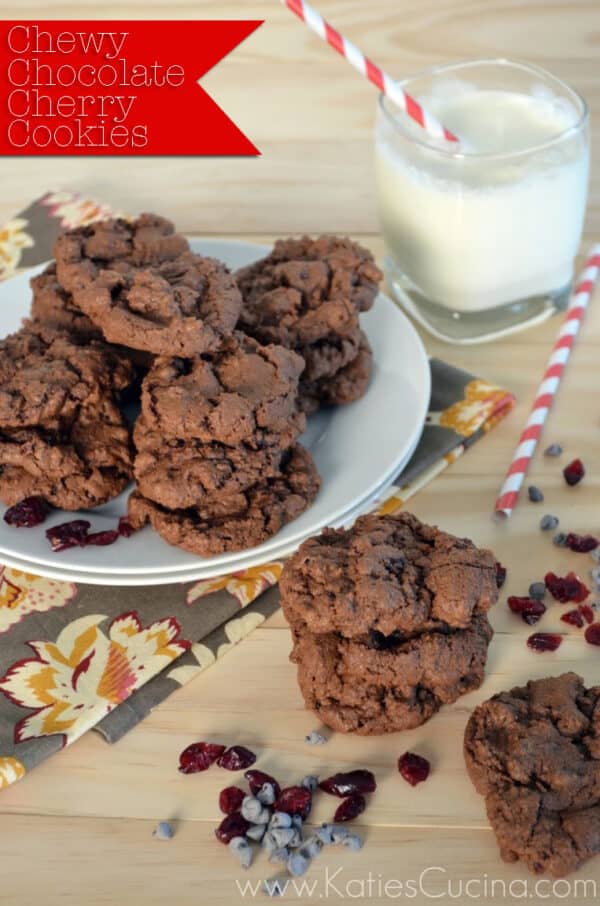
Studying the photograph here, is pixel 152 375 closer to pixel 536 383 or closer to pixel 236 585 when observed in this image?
pixel 236 585

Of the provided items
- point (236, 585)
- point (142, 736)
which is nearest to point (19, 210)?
point (236, 585)

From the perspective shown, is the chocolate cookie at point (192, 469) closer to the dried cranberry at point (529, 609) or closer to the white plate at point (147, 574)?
the white plate at point (147, 574)

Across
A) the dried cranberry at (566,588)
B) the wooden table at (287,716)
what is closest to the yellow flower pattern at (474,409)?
the wooden table at (287,716)

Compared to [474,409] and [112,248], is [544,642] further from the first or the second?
[112,248]

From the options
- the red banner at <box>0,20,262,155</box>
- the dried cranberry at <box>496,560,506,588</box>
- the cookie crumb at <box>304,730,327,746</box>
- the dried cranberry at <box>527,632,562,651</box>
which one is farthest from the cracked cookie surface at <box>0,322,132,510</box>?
the red banner at <box>0,20,262,155</box>

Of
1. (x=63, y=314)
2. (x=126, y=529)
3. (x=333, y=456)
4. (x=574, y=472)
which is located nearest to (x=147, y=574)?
(x=126, y=529)
